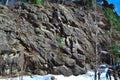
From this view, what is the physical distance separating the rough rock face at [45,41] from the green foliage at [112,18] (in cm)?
804

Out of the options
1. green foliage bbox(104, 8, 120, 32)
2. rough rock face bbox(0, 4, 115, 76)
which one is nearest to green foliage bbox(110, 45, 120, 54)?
rough rock face bbox(0, 4, 115, 76)

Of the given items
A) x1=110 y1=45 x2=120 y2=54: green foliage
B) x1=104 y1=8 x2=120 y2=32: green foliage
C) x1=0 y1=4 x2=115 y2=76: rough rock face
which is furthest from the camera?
x1=104 y1=8 x2=120 y2=32: green foliage

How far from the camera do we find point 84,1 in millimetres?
47844

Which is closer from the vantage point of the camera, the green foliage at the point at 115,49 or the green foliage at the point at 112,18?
the green foliage at the point at 115,49

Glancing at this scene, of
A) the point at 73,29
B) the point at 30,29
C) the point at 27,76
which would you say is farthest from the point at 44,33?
the point at 27,76

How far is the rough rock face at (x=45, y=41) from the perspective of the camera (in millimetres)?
26078

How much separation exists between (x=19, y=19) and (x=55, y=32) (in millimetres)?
4888

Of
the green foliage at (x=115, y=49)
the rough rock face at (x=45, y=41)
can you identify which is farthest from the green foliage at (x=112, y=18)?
the rough rock face at (x=45, y=41)

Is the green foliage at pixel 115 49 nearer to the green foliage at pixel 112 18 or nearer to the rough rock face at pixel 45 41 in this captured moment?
the rough rock face at pixel 45 41

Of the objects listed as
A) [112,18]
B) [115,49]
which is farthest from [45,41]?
[112,18]

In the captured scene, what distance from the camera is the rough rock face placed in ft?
85.6

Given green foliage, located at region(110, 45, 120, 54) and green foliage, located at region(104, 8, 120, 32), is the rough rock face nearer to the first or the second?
green foliage, located at region(110, 45, 120, 54)

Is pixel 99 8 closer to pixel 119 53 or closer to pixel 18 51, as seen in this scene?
pixel 119 53

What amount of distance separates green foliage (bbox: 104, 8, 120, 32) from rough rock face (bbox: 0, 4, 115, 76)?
26.4 ft
